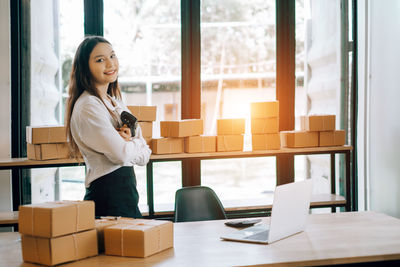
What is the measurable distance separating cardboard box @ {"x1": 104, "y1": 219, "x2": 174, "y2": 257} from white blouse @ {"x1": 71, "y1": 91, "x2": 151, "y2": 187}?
39 cm

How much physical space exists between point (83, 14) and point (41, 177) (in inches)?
55.2

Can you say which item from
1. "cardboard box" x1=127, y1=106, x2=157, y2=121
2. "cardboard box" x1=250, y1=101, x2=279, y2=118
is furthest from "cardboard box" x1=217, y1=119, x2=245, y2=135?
"cardboard box" x1=127, y1=106, x2=157, y2=121

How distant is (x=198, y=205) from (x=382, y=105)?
1.72 metres

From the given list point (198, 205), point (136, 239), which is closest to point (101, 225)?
point (136, 239)

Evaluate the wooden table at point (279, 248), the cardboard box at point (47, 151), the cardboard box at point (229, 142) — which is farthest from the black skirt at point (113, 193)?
the cardboard box at point (229, 142)

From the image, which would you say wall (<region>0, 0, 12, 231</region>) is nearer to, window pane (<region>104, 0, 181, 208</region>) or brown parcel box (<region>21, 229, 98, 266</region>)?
window pane (<region>104, 0, 181, 208</region>)

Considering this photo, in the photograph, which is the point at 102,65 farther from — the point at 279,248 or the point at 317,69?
the point at 317,69

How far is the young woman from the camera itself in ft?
6.50

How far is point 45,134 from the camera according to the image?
306cm

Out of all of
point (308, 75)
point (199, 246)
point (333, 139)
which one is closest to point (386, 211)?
point (333, 139)

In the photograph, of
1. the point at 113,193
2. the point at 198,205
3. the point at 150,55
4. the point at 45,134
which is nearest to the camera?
the point at 113,193

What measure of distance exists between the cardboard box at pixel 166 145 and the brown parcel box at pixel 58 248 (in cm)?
160

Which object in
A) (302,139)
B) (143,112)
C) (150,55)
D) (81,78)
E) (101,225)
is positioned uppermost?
(150,55)

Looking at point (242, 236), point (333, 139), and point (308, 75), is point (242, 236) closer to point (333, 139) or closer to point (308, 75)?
point (333, 139)
